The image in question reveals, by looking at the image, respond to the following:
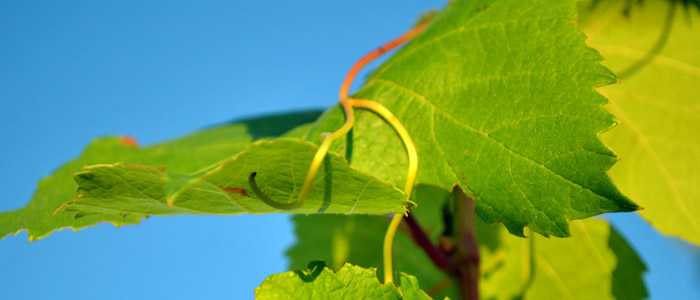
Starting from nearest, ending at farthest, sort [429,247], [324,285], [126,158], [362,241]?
[324,285]
[429,247]
[126,158]
[362,241]

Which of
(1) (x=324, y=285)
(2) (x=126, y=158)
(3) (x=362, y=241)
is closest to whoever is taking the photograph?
(1) (x=324, y=285)

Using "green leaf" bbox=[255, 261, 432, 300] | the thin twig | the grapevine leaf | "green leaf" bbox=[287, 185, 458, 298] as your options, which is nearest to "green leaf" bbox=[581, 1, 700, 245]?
the grapevine leaf

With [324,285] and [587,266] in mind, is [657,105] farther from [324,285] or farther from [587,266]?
[324,285]

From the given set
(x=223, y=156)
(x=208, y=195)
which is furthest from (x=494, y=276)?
(x=208, y=195)

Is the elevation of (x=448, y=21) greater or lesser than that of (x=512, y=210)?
greater

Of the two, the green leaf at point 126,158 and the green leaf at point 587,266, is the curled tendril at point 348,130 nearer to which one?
the green leaf at point 126,158

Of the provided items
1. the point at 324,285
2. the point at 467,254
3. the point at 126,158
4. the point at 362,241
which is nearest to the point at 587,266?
the point at 467,254

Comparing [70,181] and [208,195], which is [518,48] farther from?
[70,181]
